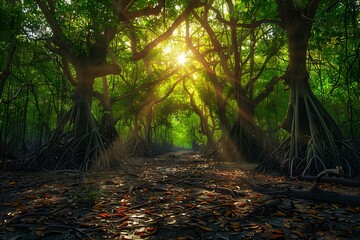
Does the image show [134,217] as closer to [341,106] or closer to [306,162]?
[306,162]

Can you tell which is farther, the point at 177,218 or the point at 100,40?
the point at 100,40

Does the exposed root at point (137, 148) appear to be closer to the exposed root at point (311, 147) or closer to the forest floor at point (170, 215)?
the exposed root at point (311, 147)

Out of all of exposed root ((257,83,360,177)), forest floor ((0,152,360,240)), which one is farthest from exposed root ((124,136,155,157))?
forest floor ((0,152,360,240))

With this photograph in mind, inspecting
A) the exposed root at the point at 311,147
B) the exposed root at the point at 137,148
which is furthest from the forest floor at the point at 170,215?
the exposed root at the point at 137,148

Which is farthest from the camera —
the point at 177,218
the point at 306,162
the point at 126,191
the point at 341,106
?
the point at 341,106

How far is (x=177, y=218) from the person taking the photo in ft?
10.2

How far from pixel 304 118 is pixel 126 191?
4.51 meters

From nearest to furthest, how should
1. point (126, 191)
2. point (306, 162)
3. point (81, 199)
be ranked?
point (81, 199), point (126, 191), point (306, 162)

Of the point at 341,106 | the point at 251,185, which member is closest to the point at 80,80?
the point at 251,185

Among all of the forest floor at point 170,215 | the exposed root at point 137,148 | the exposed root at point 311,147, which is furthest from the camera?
the exposed root at point 137,148

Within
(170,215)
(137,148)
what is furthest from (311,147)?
(137,148)

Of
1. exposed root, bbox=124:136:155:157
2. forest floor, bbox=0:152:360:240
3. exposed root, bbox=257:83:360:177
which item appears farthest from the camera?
exposed root, bbox=124:136:155:157

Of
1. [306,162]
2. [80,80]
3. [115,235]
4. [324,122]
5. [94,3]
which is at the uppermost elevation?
[94,3]

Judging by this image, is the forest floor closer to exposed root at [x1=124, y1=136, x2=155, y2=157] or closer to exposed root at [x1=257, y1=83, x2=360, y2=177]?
exposed root at [x1=257, y1=83, x2=360, y2=177]
